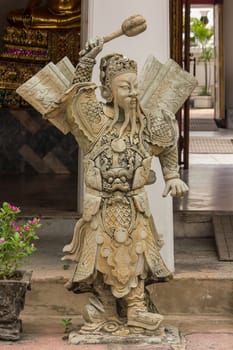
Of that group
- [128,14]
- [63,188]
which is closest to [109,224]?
[128,14]

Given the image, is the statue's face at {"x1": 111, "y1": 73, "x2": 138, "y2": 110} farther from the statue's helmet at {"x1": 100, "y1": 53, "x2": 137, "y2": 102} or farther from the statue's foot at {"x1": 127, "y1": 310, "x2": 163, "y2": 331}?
the statue's foot at {"x1": 127, "y1": 310, "x2": 163, "y2": 331}

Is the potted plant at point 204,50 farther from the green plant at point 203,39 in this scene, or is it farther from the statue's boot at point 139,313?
the statue's boot at point 139,313

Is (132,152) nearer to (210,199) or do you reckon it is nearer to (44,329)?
(44,329)

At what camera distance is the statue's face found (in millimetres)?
5934

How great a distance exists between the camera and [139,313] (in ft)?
19.9

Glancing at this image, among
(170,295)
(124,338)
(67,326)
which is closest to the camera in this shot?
(124,338)

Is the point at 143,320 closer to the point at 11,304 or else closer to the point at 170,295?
the point at 11,304

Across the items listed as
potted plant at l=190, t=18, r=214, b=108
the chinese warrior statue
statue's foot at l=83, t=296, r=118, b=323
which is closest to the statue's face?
the chinese warrior statue

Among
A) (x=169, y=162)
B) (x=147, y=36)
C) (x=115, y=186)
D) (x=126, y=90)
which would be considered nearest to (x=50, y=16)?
(x=147, y=36)

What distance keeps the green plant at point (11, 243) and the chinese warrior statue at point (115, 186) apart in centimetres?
26

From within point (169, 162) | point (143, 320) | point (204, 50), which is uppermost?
point (204, 50)

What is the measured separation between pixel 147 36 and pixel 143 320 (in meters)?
1.95

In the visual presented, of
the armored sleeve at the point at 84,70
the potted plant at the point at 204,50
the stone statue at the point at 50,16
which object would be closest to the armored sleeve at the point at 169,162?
the armored sleeve at the point at 84,70

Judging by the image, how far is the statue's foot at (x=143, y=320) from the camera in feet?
19.9
